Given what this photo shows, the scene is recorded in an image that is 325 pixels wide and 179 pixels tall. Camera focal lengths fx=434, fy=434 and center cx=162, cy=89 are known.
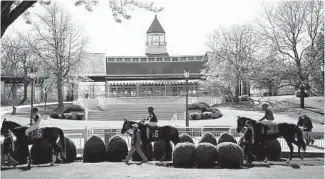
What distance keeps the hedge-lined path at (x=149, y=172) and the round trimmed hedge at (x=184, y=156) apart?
622 millimetres

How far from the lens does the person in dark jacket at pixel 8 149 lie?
45.5ft

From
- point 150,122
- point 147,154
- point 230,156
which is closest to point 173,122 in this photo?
point 147,154

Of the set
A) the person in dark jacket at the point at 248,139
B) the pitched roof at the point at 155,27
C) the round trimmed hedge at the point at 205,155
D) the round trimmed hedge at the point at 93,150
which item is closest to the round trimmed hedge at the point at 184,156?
the round trimmed hedge at the point at 205,155

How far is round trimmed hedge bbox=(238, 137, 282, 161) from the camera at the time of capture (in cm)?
1505

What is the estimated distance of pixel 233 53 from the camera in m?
48.6

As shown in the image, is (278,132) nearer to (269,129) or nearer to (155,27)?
(269,129)

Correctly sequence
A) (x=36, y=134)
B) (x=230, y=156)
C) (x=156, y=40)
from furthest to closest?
(x=156, y=40) < (x=36, y=134) < (x=230, y=156)

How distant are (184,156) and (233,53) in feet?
120

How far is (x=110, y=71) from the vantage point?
231 ft

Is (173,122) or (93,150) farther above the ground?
(93,150)

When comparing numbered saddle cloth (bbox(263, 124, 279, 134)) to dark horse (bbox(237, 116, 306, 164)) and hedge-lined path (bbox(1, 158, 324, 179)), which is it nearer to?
dark horse (bbox(237, 116, 306, 164))

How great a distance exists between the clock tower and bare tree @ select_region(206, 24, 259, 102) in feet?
92.7

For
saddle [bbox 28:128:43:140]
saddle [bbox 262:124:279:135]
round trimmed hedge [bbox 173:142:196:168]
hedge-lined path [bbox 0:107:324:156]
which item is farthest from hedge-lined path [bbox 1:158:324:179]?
Result: hedge-lined path [bbox 0:107:324:156]

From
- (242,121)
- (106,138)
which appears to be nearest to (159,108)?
(106,138)
